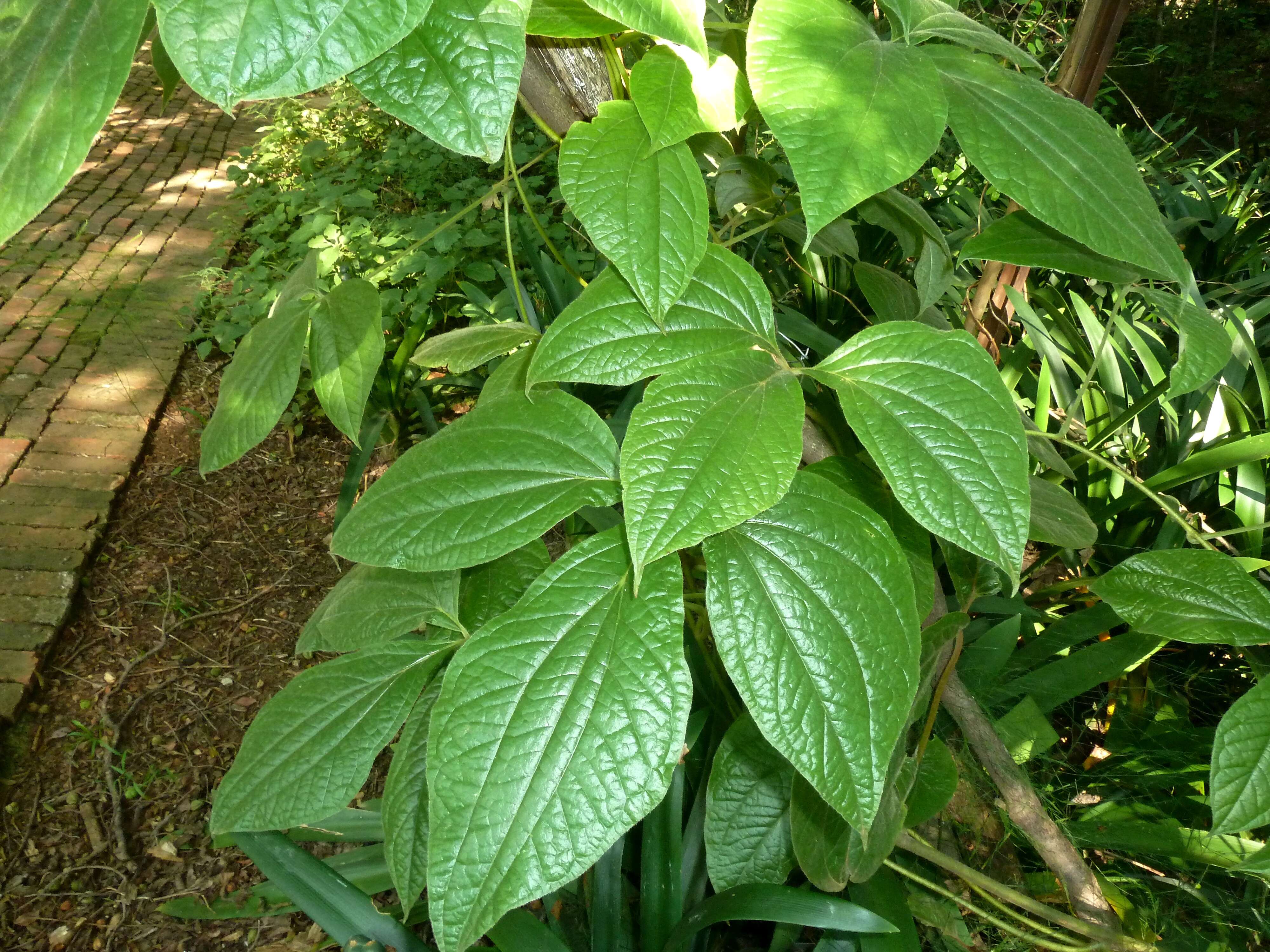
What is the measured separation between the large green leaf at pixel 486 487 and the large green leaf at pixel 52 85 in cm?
33

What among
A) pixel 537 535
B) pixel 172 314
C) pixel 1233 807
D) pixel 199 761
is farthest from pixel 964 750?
pixel 172 314

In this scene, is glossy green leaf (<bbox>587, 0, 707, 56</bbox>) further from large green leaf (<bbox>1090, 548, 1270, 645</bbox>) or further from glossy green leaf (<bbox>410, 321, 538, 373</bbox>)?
large green leaf (<bbox>1090, 548, 1270, 645</bbox>)

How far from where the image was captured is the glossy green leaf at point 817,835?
96 cm

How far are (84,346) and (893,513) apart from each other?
13.1 feet

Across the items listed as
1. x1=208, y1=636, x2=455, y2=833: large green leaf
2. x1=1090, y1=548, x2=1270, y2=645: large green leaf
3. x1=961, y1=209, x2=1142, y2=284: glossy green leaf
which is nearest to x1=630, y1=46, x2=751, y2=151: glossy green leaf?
x1=961, y1=209, x2=1142, y2=284: glossy green leaf

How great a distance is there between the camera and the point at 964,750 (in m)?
1.47

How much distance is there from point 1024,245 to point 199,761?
2367mm

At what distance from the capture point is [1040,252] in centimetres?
78

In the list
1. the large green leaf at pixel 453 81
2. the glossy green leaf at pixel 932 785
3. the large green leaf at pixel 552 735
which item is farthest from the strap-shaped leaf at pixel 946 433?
the glossy green leaf at pixel 932 785

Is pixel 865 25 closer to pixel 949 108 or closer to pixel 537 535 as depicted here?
pixel 949 108

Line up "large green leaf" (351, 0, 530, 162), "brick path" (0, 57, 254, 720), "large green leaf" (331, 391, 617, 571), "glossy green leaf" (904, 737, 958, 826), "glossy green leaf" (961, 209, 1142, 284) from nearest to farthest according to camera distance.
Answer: "large green leaf" (351, 0, 530, 162) → "large green leaf" (331, 391, 617, 571) → "glossy green leaf" (961, 209, 1142, 284) → "glossy green leaf" (904, 737, 958, 826) → "brick path" (0, 57, 254, 720)

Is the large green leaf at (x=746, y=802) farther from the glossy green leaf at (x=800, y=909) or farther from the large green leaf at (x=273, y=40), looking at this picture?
the large green leaf at (x=273, y=40)

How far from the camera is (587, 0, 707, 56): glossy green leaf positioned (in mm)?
502

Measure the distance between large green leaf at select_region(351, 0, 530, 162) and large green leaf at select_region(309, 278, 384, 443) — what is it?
379 millimetres
